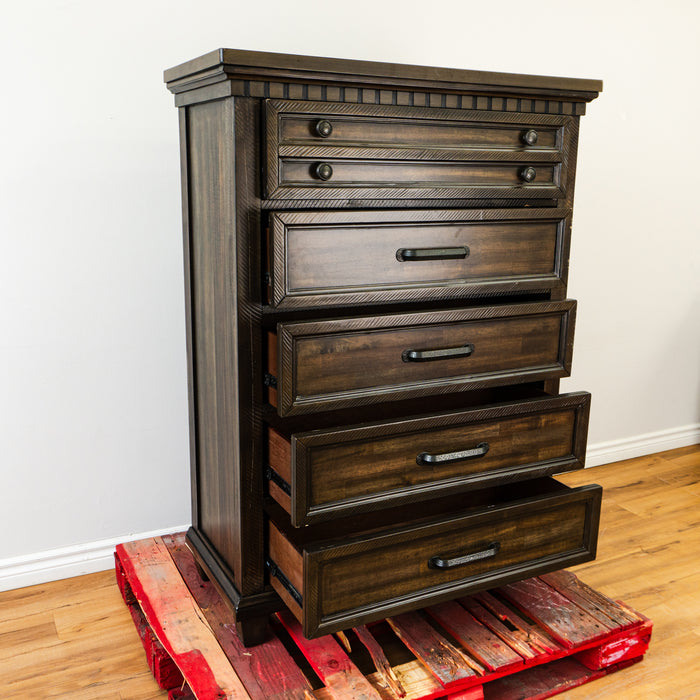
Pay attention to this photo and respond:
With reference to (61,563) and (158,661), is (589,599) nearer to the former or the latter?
(158,661)

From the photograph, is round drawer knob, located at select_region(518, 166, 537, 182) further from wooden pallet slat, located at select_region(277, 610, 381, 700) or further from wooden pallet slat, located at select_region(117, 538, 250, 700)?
wooden pallet slat, located at select_region(117, 538, 250, 700)

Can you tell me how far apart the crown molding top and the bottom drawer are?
80cm

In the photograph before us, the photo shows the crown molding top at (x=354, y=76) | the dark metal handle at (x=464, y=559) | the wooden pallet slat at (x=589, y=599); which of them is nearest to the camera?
the crown molding top at (x=354, y=76)

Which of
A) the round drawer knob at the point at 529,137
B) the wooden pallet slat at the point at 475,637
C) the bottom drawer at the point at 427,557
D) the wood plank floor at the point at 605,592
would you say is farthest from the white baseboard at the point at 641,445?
the round drawer knob at the point at 529,137

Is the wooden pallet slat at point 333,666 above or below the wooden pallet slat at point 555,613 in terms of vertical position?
below

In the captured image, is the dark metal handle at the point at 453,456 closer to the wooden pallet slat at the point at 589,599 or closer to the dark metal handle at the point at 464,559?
the dark metal handle at the point at 464,559

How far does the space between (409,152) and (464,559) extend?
78 cm

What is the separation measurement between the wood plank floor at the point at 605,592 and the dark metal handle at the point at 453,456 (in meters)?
0.51

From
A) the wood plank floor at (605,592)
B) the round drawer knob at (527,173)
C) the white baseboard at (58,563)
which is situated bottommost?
the wood plank floor at (605,592)

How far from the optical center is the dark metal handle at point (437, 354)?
142 cm

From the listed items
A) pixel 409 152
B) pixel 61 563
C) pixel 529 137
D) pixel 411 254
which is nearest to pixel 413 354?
pixel 411 254

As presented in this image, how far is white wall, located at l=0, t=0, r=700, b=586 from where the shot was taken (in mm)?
1675

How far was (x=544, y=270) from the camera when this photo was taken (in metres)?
1.59

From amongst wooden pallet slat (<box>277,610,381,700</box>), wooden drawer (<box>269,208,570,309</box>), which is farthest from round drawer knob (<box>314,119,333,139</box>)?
wooden pallet slat (<box>277,610,381,700</box>)
